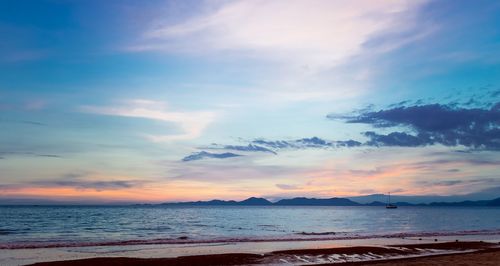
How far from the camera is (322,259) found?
30391 millimetres

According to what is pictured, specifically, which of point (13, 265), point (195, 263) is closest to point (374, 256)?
point (195, 263)

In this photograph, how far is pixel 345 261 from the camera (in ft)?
96.1

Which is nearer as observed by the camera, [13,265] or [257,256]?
[13,265]

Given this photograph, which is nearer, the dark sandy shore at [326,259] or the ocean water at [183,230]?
the dark sandy shore at [326,259]

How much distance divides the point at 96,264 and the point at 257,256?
11.0 m

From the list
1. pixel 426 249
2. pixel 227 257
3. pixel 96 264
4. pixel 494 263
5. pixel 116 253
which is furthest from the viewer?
pixel 426 249

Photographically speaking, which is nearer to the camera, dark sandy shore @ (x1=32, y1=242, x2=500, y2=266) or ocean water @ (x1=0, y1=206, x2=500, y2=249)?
dark sandy shore @ (x1=32, y1=242, x2=500, y2=266)

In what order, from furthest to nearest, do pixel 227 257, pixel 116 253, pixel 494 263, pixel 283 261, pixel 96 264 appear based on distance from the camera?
pixel 116 253 → pixel 227 257 → pixel 283 261 → pixel 96 264 → pixel 494 263

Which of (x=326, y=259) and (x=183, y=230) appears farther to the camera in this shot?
(x=183, y=230)

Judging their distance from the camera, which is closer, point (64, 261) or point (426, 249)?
point (64, 261)

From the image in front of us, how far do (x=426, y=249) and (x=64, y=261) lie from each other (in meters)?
28.2

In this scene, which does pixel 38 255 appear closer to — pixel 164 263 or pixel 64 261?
pixel 64 261

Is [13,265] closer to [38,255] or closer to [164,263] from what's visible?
[38,255]

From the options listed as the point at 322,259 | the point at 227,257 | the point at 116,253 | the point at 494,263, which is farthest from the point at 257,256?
the point at 494,263
